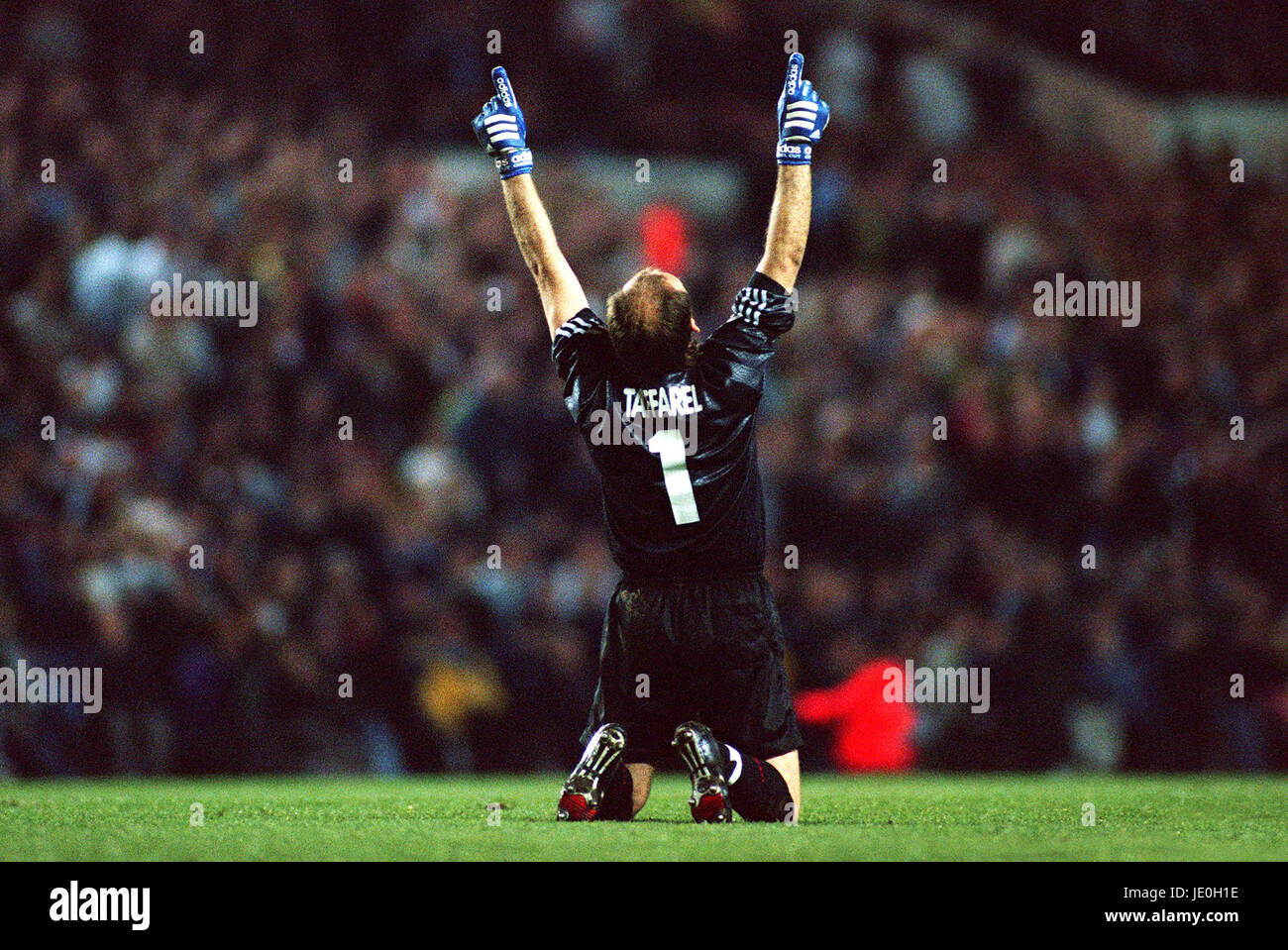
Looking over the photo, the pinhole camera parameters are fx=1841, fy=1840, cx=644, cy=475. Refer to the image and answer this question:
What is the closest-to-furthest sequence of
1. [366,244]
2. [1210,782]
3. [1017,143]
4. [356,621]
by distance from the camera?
1. [1210,782]
2. [356,621]
3. [366,244]
4. [1017,143]

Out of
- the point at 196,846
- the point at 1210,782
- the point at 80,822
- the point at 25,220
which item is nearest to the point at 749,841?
the point at 196,846

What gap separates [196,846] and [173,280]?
8215mm

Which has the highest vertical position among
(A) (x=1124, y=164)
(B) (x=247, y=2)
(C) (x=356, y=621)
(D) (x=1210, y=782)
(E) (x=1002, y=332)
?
(B) (x=247, y=2)

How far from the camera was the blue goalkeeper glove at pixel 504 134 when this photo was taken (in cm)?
693

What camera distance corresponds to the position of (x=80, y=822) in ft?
21.3

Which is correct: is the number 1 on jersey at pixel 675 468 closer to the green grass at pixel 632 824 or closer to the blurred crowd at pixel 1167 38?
the green grass at pixel 632 824

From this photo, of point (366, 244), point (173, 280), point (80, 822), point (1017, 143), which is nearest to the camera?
point (80, 822)

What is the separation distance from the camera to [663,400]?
6.52 meters

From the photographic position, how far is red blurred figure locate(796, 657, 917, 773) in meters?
12.2

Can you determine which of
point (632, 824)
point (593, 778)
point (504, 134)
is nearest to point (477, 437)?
point (504, 134)

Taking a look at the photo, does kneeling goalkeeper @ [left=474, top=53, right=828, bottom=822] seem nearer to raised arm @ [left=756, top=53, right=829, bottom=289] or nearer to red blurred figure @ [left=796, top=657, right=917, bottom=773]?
raised arm @ [left=756, top=53, right=829, bottom=289]

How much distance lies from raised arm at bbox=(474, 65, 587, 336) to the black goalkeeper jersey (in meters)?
0.16

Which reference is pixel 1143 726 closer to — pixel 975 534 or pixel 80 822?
pixel 975 534

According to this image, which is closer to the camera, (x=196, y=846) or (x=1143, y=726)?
(x=196, y=846)
